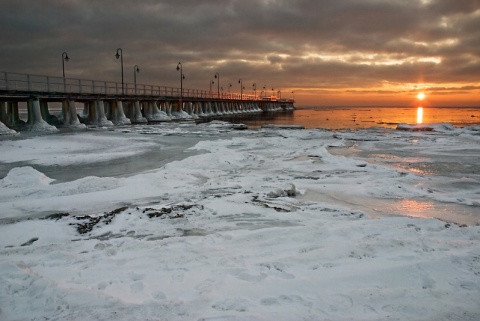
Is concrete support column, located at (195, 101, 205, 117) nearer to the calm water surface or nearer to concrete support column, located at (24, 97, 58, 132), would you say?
the calm water surface

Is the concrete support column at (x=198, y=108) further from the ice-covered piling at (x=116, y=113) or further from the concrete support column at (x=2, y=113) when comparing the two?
the concrete support column at (x=2, y=113)

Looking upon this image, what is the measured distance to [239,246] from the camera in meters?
5.11

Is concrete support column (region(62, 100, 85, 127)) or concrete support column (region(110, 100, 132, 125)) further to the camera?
concrete support column (region(110, 100, 132, 125))

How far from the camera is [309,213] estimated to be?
6746 mm

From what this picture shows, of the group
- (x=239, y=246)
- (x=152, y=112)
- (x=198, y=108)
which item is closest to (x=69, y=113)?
(x=152, y=112)

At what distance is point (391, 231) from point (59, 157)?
41.0 feet

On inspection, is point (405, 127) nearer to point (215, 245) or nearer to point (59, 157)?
point (59, 157)

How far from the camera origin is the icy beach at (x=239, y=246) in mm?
3506

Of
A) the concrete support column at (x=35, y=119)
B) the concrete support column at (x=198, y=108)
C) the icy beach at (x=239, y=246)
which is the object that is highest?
the concrete support column at (x=198, y=108)

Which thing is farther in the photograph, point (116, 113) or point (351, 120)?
point (351, 120)

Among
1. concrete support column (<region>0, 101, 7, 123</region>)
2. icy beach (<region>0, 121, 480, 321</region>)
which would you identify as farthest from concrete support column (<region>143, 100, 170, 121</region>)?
icy beach (<region>0, 121, 480, 321</region>)

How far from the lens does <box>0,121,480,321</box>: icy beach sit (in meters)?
3.51

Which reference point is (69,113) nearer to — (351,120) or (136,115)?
(136,115)

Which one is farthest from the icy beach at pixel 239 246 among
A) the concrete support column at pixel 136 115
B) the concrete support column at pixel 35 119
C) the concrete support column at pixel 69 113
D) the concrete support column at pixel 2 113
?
the concrete support column at pixel 136 115
